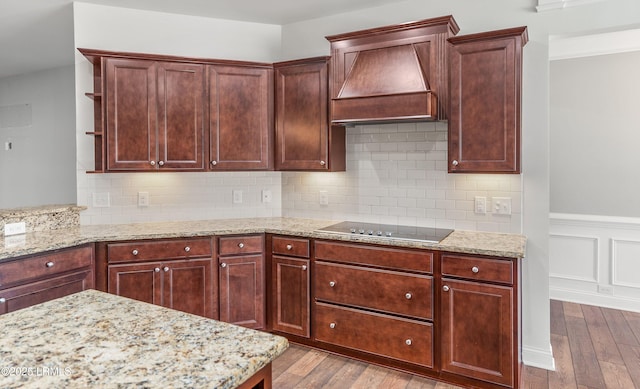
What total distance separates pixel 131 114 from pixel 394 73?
1.97 meters

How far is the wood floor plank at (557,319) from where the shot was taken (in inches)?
138

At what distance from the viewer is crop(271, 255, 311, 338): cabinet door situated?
312cm

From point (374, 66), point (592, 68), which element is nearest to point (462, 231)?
point (374, 66)

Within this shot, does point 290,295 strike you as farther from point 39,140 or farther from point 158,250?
point 39,140

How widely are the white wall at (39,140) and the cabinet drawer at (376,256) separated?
398 cm

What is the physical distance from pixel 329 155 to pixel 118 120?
1.61 meters

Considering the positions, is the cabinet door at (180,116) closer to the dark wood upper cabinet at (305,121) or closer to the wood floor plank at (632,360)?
the dark wood upper cabinet at (305,121)

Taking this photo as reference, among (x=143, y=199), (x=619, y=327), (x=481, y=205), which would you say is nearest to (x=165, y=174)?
(x=143, y=199)

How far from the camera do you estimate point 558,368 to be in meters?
2.87

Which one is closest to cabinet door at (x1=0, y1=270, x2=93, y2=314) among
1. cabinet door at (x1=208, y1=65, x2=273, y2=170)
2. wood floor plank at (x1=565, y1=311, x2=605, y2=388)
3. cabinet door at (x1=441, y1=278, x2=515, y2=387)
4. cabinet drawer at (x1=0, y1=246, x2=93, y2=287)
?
cabinet drawer at (x1=0, y1=246, x2=93, y2=287)

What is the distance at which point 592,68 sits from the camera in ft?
13.2

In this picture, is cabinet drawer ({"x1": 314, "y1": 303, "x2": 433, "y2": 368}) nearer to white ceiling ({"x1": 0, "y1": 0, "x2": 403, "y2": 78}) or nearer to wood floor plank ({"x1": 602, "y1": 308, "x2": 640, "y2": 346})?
wood floor plank ({"x1": 602, "y1": 308, "x2": 640, "y2": 346})

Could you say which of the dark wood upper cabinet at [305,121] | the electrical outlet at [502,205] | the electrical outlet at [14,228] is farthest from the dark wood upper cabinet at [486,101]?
the electrical outlet at [14,228]

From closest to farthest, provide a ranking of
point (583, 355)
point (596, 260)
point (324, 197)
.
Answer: point (583, 355) → point (324, 197) → point (596, 260)
